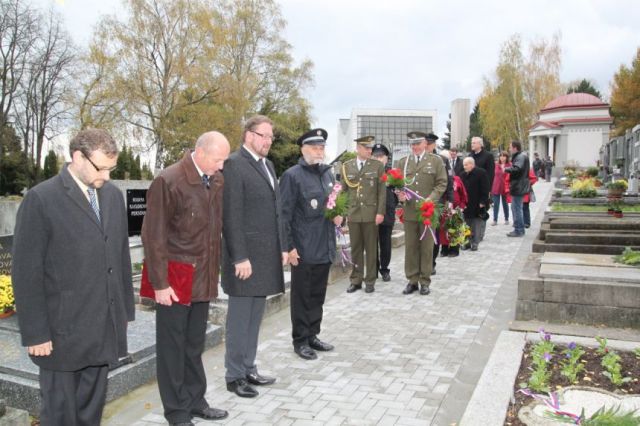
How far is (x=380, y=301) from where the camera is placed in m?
7.25

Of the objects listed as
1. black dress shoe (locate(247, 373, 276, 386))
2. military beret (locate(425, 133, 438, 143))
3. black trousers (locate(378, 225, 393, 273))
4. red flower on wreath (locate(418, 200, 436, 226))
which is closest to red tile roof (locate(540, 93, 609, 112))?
military beret (locate(425, 133, 438, 143))

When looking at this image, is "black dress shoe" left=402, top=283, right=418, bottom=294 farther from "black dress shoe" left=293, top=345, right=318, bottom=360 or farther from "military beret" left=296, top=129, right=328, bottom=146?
"military beret" left=296, top=129, right=328, bottom=146

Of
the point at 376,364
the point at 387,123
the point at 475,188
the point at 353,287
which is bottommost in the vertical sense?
the point at 376,364

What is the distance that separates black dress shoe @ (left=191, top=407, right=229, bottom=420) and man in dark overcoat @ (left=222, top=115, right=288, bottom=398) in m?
0.37

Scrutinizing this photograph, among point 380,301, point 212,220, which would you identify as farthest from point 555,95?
point 212,220

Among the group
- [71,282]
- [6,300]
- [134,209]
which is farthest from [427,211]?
[134,209]

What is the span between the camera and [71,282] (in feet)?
9.51

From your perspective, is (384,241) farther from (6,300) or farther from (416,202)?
(6,300)

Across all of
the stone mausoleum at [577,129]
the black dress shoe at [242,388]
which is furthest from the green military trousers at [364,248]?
the stone mausoleum at [577,129]

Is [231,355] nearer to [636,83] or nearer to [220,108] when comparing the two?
[220,108]

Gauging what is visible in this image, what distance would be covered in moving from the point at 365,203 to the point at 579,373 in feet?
12.5

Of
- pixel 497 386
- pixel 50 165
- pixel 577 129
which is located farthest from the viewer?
pixel 577 129

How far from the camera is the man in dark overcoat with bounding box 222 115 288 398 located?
4.25 metres

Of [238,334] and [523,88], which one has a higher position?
[523,88]
